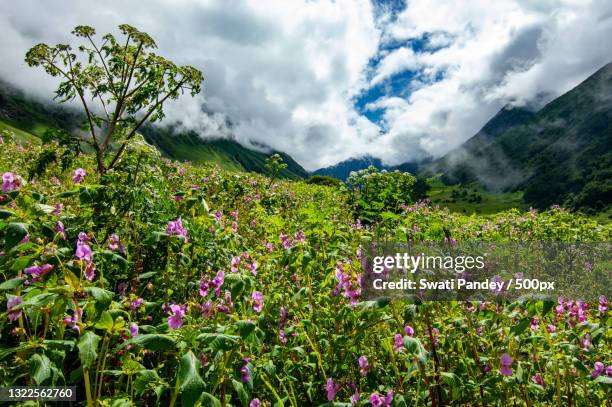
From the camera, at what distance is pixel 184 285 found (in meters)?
3.68

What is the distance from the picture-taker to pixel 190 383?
1762 millimetres

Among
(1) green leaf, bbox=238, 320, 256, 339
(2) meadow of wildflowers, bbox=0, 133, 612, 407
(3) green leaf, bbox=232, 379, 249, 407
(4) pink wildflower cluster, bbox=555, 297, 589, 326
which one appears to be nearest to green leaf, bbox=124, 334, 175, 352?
(2) meadow of wildflowers, bbox=0, 133, 612, 407

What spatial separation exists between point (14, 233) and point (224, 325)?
145 cm

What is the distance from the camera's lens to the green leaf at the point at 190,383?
1732 mm

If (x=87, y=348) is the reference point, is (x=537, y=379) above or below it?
above

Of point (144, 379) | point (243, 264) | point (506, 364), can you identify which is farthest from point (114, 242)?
point (506, 364)

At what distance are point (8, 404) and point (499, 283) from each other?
4.24m

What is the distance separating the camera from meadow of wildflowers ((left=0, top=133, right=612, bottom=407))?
2.24m

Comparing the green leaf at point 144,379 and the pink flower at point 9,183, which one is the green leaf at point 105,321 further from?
the pink flower at point 9,183

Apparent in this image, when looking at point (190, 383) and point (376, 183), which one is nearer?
point (190, 383)

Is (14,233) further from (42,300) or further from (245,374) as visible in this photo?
(245,374)

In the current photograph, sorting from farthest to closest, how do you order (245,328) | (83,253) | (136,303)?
(136,303) → (83,253) → (245,328)

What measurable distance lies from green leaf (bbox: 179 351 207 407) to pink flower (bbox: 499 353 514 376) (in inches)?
92.5

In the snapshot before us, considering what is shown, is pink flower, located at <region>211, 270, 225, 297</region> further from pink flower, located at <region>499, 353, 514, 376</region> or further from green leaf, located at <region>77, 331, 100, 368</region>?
pink flower, located at <region>499, 353, 514, 376</region>
